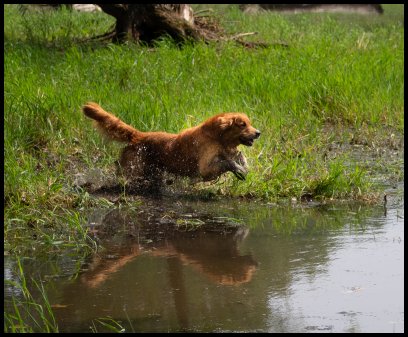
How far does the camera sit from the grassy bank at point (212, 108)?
8.62 metres

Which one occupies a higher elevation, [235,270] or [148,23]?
[148,23]

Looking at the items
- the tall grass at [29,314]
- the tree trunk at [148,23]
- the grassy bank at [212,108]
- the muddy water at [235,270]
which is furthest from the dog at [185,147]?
the tree trunk at [148,23]

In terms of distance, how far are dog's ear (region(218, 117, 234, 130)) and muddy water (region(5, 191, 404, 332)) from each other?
2.21 ft

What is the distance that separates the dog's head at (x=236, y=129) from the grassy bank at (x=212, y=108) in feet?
1.09

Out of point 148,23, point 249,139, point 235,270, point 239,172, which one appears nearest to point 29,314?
point 235,270

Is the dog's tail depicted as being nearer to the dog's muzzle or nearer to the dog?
the dog

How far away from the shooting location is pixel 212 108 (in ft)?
34.4

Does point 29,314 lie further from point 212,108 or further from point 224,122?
point 212,108

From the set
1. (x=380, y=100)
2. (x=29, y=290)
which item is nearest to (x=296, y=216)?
(x=29, y=290)

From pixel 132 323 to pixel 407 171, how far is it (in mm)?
4442

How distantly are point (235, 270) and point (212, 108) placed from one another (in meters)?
4.20

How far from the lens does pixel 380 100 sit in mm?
11336

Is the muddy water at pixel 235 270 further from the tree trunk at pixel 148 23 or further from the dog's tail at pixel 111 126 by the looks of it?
the tree trunk at pixel 148 23

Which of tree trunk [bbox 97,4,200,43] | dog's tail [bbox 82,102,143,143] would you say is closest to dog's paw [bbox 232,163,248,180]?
dog's tail [bbox 82,102,143,143]
